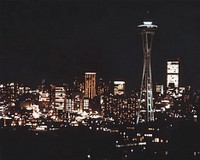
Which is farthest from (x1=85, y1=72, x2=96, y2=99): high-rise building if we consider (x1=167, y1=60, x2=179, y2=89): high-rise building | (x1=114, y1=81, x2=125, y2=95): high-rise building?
(x1=167, y1=60, x2=179, y2=89): high-rise building

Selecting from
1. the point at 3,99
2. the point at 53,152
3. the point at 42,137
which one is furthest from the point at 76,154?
the point at 3,99

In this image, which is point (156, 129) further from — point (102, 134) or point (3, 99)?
point (3, 99)

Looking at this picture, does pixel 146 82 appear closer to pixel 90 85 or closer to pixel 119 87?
pixel 119 87

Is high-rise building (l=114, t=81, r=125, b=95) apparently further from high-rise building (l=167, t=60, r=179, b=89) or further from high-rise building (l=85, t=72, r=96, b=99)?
high-rise building (l=167, t=60, r=179, b=89)

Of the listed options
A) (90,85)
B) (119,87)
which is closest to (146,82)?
(119,87)

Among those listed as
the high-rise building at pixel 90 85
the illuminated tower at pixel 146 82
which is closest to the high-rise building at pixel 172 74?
the illuminated tower at pixel 146 82

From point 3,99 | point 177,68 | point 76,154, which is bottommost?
point 76,154

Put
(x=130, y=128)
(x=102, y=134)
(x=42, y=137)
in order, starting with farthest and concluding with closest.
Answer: (x=130, y=128) → (x=102, y=134) → (x=42, y=137)

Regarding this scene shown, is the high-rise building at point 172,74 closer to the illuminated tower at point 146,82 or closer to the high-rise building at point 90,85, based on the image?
the illuminated tower at point 146,82
